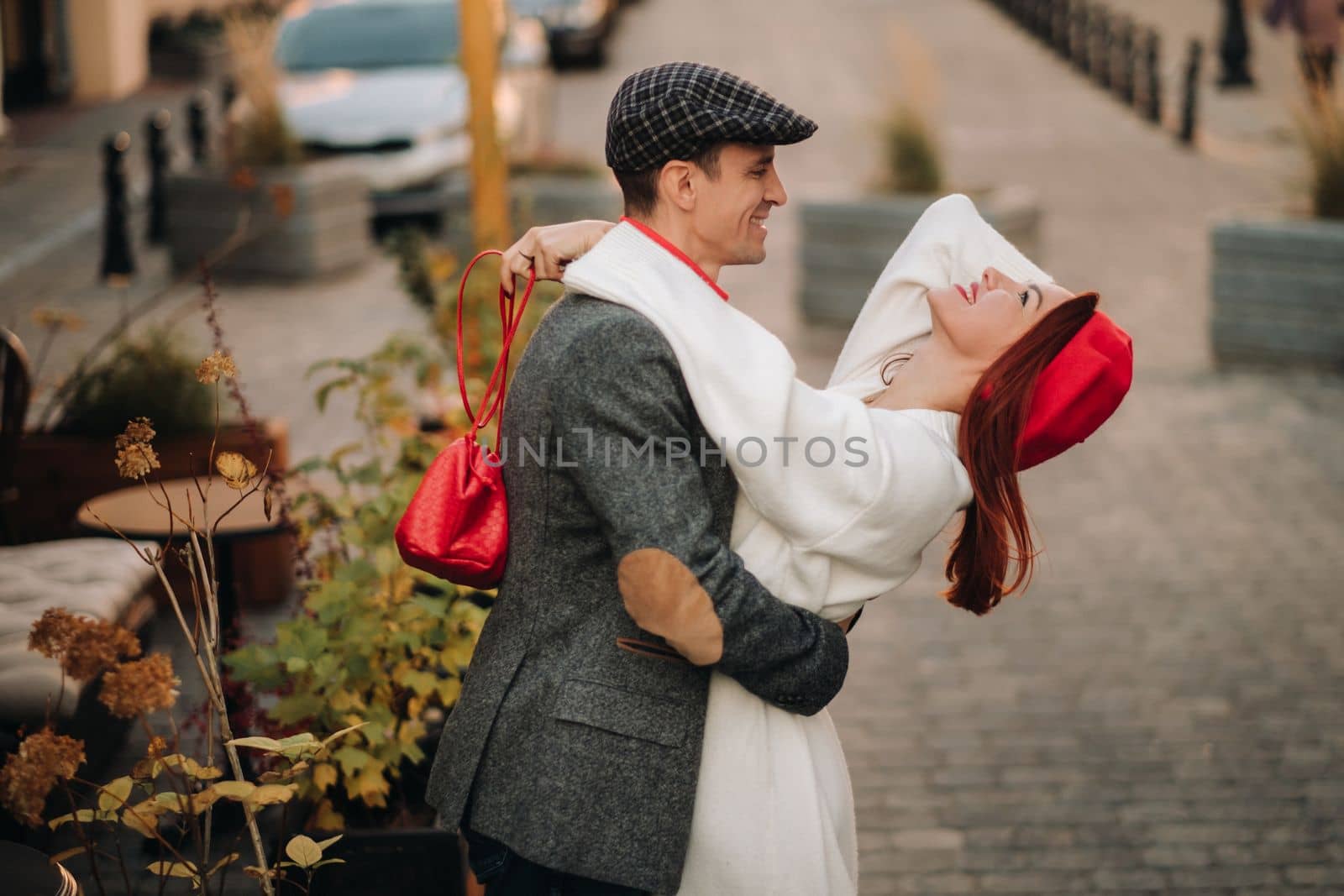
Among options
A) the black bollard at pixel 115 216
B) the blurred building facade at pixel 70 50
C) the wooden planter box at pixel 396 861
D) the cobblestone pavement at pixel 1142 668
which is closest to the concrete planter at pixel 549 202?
the cobblestone pavement at pixel 1142 668

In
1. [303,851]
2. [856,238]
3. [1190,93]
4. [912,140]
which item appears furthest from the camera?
[1190,93]

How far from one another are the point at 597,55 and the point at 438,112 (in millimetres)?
12714

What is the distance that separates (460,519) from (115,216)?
33.7 feet

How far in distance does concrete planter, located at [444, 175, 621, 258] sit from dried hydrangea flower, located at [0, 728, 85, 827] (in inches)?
344

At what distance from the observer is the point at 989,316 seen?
2.52m

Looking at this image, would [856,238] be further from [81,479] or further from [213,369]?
[213,369]

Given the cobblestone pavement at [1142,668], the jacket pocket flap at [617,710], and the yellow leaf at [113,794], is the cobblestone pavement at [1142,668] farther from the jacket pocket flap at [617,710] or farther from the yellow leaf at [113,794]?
the yellow leaf at [113,794]

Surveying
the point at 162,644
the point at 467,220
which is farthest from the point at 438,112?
the point at 162,644

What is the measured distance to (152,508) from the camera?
4.82 metres

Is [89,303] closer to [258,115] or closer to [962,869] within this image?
[258,115]

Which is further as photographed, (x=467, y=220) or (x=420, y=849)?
(x=467, y=220)

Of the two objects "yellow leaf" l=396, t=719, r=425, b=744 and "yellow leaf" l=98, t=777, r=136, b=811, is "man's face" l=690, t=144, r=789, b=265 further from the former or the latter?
"yellow leaf" l=396, t=719, r=425, b=744

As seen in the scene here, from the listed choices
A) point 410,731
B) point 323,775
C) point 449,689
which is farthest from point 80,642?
point 449,689

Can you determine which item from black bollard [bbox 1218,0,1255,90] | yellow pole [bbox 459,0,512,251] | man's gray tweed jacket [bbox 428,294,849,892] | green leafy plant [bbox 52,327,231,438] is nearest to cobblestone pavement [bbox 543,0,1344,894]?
man's gray tweed jacket [bbox 428,294,849,892]
